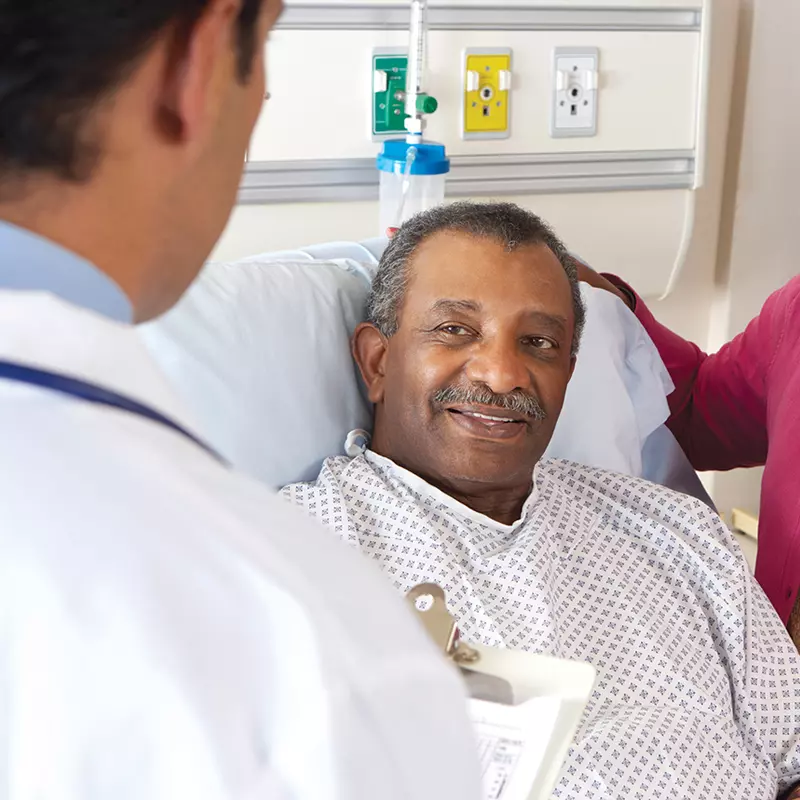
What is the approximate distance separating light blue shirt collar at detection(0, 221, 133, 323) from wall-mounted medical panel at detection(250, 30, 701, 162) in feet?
4.96

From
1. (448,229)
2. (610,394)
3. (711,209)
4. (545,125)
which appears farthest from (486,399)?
(711,209)

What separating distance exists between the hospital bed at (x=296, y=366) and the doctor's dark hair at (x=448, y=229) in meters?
0.10

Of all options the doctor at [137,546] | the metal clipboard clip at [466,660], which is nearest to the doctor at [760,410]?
the metal clipboard clip at [466,660]

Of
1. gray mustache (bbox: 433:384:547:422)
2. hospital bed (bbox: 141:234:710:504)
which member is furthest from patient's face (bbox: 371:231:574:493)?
hospital bed (bbox: 141:234:710:504)

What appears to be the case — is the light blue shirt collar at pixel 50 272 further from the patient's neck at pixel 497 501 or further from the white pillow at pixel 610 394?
the white pillow at pixel 610 394

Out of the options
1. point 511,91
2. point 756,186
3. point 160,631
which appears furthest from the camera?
point 756,186

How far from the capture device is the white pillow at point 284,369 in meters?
1.58

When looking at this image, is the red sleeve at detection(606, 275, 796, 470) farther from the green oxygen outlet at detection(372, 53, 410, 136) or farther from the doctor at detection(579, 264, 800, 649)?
the green oxygen outlet at detection(372, 53, 410, 136)

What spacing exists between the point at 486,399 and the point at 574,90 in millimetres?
964

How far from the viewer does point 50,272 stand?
1.68ft

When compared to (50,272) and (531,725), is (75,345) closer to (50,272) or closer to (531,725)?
(50,272)

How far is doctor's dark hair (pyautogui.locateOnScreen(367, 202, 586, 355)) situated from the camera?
1.61 m

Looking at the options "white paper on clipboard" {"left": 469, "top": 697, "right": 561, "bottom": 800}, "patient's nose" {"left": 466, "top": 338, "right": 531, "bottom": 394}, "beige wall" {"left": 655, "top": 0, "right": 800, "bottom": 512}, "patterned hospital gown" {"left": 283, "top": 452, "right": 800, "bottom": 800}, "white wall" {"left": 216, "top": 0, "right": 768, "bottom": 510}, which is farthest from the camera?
"beige wall" {"left": 655, "top": 0, "right": 800, "bottom": 512}

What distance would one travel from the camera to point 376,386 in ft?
5.44
